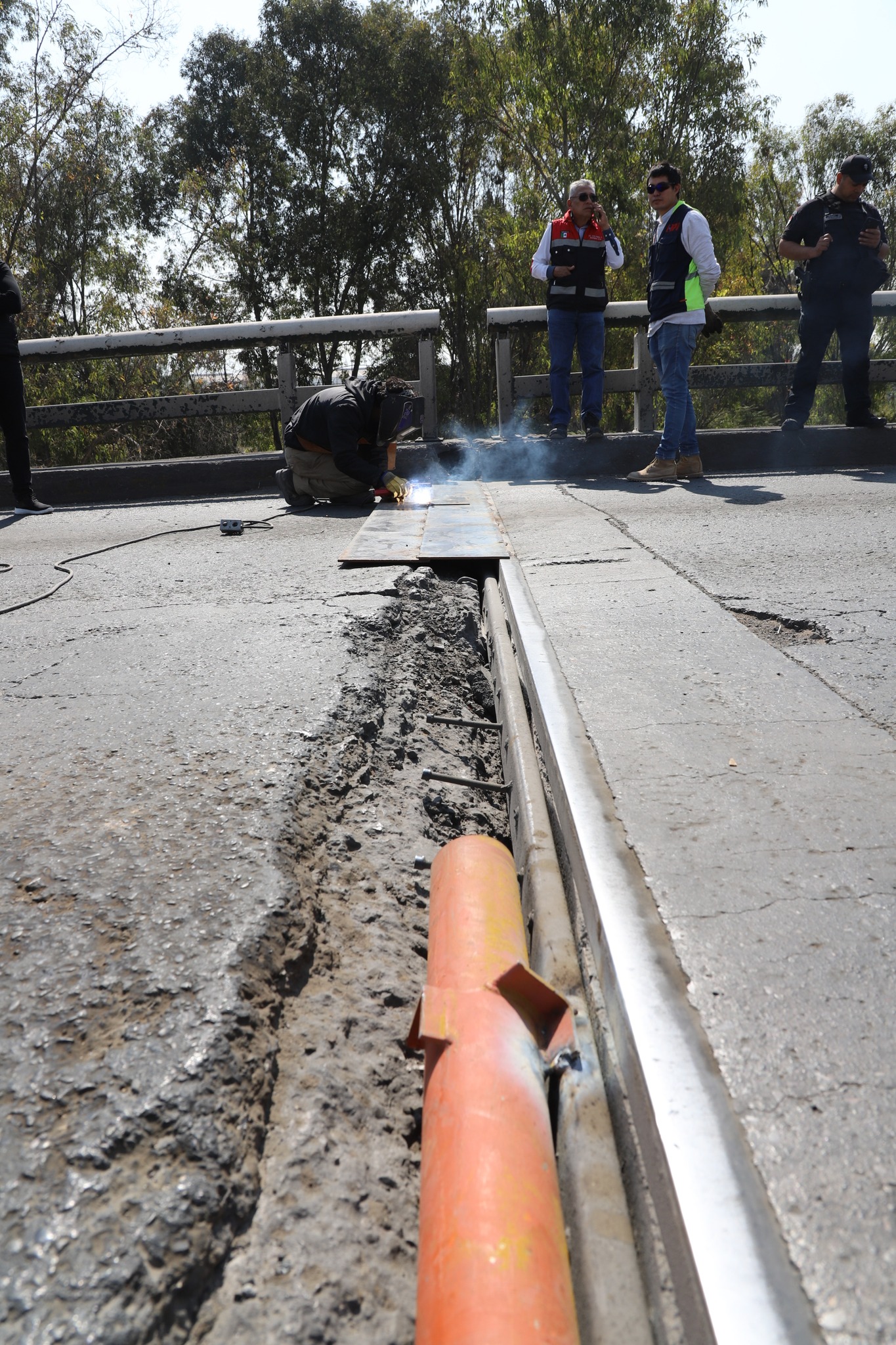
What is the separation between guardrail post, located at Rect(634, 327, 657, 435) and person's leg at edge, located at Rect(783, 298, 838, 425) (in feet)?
3.93

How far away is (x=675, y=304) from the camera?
609cm

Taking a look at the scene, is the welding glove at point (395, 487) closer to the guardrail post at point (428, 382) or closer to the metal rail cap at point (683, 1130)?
the guardrail post at point (428, 382)

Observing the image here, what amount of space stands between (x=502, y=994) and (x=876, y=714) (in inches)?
45.7

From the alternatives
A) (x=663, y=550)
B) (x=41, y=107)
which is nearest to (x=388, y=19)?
(x=41, y=107)

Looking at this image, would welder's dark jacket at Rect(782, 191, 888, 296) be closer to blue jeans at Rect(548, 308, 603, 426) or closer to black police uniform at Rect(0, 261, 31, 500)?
blue jeans at Rect(548, 308, 603, 426)

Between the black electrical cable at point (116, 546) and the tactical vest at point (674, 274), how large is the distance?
2710 millimetres

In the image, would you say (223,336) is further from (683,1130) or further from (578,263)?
(683,1130)

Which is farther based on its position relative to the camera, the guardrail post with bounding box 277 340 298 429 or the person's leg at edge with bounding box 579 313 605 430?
the guardrail post with bounding box 277 340 298 429

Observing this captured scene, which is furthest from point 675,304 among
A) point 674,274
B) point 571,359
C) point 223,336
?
point 223,336

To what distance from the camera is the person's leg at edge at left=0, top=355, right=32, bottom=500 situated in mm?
6090

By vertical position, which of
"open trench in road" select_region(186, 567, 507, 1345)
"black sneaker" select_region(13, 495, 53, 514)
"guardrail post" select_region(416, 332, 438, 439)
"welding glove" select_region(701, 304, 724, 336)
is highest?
"welding glove" select_region(701, 304, 724, 336)

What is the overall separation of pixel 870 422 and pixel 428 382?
3.42 m

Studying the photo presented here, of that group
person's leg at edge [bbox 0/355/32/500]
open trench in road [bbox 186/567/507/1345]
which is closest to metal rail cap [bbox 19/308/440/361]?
person's leg at edge [bbox 0/355/32/500]

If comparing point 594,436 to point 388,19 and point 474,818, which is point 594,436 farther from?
point 388,19
